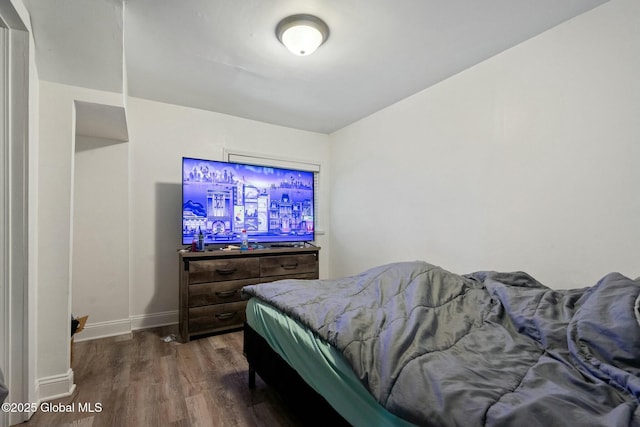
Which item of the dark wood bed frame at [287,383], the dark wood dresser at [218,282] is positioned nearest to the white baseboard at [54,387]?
the dark wood dresser at [218,282]

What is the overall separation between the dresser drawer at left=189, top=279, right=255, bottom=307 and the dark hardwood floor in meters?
0.35

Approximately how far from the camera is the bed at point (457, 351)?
76cm

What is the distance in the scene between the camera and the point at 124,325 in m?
2.72

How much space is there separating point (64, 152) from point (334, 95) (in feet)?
7.09

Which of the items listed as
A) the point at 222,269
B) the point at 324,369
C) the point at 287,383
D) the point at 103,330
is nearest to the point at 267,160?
the point at 222,269

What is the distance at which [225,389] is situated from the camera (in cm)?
184

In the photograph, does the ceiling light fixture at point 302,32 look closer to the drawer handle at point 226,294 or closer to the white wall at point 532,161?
the white wall at point 532,161

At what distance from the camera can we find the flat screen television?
2.80 metres

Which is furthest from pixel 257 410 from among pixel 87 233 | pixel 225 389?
pixel 87 233

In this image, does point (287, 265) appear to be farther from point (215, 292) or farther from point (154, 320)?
point (154, 320)

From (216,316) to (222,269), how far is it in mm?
434

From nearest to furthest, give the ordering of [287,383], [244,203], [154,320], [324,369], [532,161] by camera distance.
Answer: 1. [324,369]
2. [287,383]
3. [532,161]
4. [154,320]
5. [244,203]

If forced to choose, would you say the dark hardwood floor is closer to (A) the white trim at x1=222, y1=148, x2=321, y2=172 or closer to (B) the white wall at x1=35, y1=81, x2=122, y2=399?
(B) the white wall at x1=35, y1=81, x2=122, y2=399

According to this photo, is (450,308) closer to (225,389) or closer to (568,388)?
(568,388)
